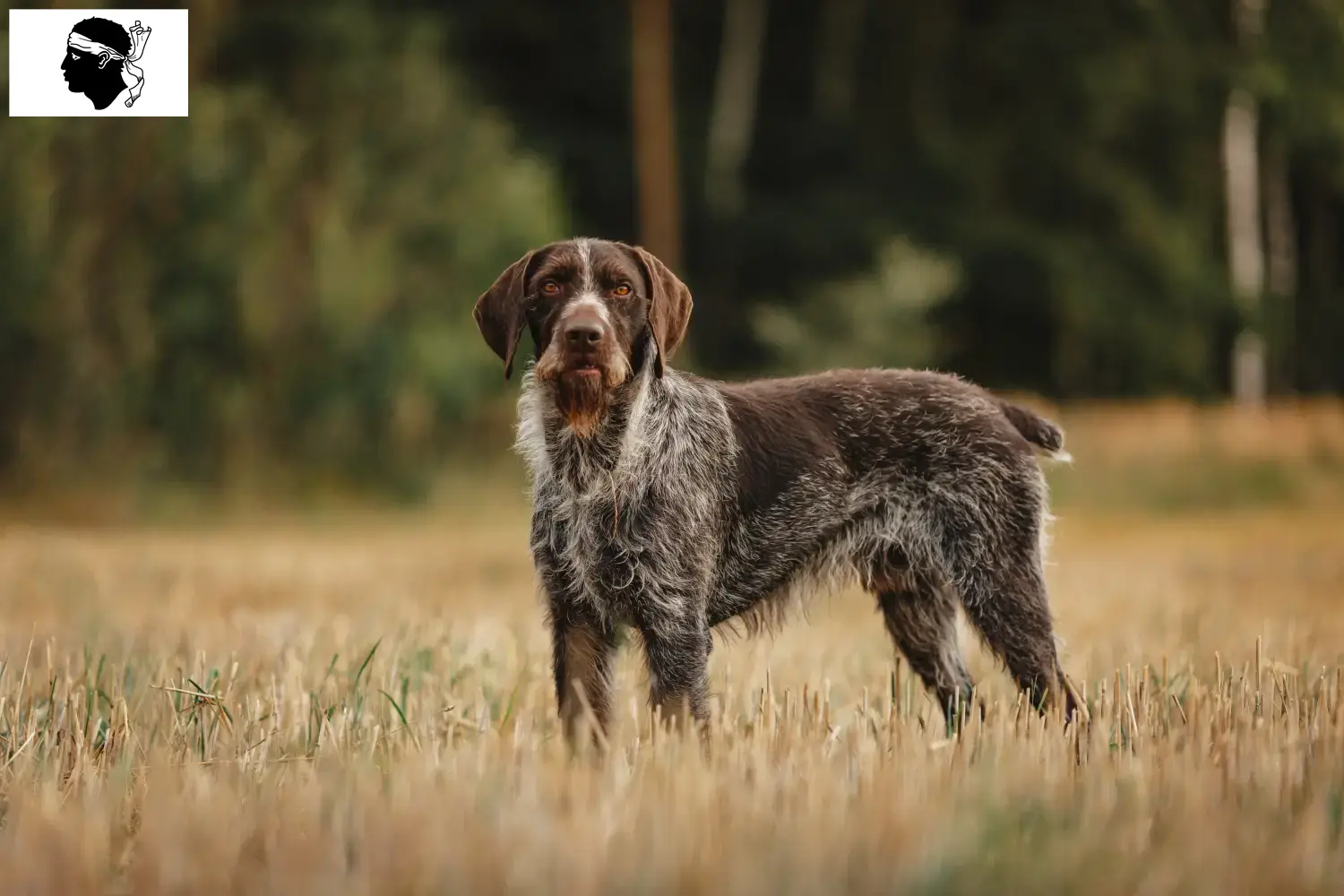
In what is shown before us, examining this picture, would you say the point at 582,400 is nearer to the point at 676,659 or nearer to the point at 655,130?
the point at 676,659

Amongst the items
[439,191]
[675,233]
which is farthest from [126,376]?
[675,233]

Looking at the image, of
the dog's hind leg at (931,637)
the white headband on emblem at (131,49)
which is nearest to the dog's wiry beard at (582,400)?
the dog's hind leg at (931,637)

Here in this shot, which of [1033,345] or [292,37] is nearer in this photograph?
[292,37]

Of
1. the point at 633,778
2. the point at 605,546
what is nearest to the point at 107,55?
the point at 605,546

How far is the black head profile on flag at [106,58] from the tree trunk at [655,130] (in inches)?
543

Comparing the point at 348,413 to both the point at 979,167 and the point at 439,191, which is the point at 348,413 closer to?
the point at 439,191

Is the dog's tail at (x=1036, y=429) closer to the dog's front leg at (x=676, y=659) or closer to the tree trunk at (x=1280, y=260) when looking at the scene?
the dog's front leg at (x=676, y=659)

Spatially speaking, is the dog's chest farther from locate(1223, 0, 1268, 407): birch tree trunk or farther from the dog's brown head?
locate(1223, 0, 1268, 407): birch tree trunk

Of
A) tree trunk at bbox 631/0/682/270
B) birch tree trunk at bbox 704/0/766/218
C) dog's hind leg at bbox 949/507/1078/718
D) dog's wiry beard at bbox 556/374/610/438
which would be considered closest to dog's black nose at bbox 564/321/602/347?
dog's wiry beard at bbox 556/374/610/438

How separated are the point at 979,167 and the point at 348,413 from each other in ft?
50.5

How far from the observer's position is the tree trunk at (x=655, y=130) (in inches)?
924

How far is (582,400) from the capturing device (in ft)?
14.1

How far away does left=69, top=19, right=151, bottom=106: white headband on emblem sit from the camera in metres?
9.27

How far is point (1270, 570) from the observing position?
10688mm
